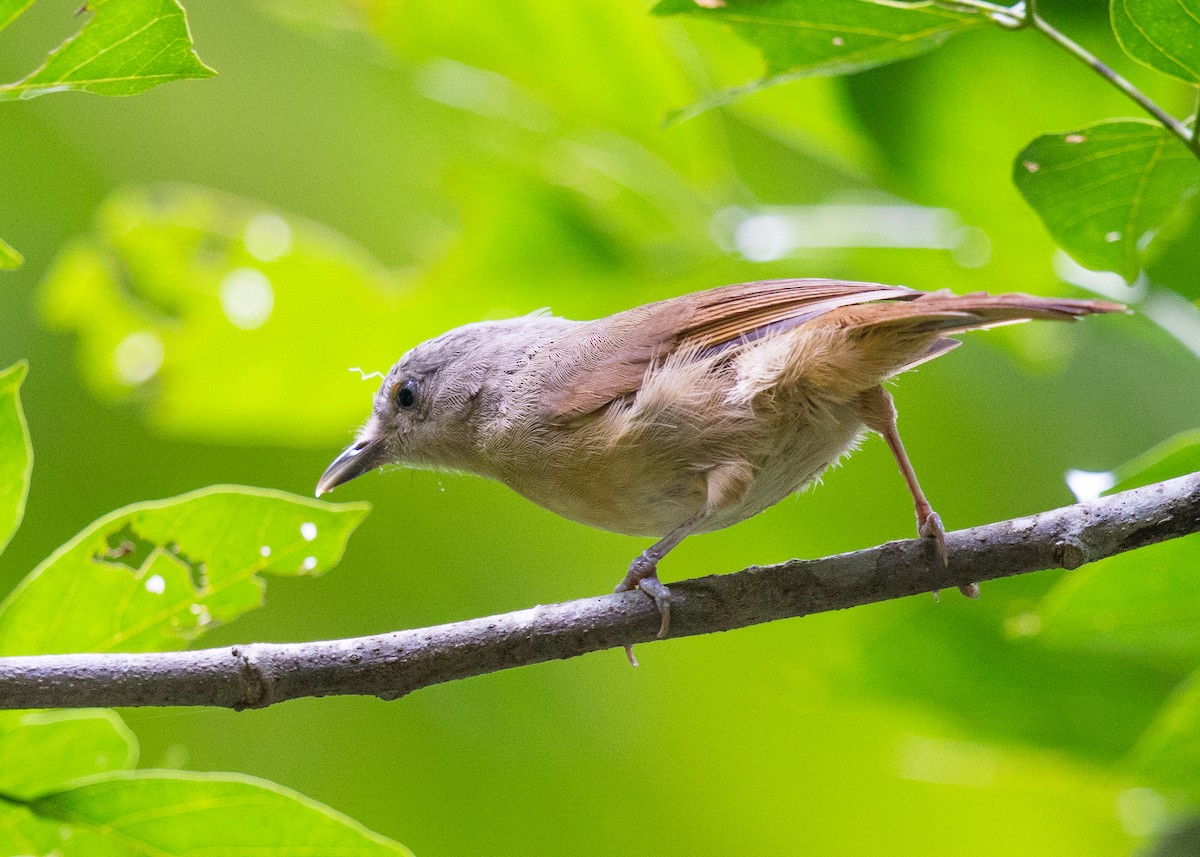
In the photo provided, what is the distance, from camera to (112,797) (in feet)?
6.22

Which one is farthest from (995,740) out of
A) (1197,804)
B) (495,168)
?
(495,168)

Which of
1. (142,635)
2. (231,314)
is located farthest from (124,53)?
(231,314)

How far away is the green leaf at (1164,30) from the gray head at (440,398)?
1.68 meters

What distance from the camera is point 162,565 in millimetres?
2051

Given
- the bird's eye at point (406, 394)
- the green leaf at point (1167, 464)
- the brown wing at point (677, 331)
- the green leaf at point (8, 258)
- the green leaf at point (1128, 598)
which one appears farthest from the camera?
the bird's eye at point (406, 394)

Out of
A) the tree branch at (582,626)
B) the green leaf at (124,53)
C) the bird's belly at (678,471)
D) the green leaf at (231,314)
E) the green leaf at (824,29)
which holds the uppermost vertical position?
the green leaf at (231,314)

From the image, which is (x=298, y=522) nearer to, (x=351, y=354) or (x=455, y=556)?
(x=351, y=354)

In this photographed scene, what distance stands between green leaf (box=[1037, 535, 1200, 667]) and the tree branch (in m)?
0.07

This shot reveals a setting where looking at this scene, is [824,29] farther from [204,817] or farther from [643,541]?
[643,541]

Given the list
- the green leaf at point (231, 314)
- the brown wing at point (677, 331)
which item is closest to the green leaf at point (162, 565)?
the brown wing at point (677, 331)

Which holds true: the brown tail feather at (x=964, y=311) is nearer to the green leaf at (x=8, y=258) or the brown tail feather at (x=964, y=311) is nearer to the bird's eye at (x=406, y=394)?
the bird's eye at (x=406, y=394)

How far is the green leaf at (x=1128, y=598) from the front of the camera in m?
2.07

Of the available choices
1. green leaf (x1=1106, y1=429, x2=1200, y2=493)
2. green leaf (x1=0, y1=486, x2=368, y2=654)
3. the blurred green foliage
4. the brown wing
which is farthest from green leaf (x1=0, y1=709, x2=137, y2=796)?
green leaf (x1=1106, y1=429, x2=1200, y2=493)

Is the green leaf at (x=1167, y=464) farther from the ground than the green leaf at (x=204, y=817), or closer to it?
farther from the ground
